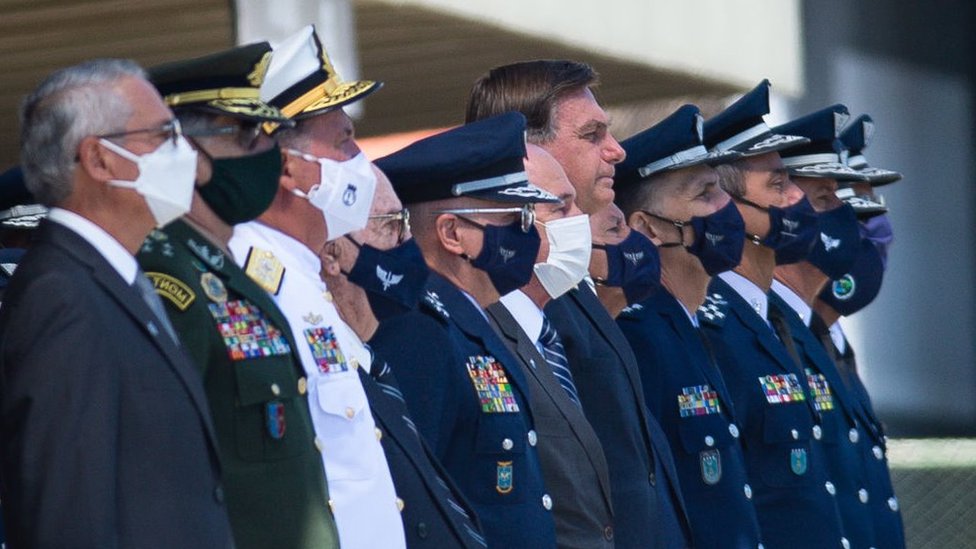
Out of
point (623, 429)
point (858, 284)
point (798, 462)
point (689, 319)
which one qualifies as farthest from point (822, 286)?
point (623, 429)

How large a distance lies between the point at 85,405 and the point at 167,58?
22.4ft

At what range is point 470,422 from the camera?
499cm

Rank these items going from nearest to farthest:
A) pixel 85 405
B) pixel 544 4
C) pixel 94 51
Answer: pixel 85 405, pixel 94 51, pixel 544 4

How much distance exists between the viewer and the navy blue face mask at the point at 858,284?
790cm

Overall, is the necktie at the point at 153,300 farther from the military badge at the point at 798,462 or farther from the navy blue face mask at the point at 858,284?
the navy blue face mask at the point at 858,284

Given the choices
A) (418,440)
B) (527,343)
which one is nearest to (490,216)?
(527,343)

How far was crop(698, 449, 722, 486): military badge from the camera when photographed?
6.11 meters

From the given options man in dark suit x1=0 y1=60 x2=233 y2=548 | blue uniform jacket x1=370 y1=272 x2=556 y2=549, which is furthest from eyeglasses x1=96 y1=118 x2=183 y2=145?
blue uniform jacket x1=370 y1=272 x2=556 y2=549

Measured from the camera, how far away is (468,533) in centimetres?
459

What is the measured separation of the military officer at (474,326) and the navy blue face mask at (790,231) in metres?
1.70

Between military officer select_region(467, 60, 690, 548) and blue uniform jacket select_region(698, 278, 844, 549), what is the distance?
0.58m

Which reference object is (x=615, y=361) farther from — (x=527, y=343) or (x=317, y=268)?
(x=317, y=268)

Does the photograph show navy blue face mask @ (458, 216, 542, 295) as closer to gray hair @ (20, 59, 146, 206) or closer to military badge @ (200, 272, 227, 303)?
military badge @ (200, 272, 227, 303)

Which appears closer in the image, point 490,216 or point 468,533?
point 468,533
